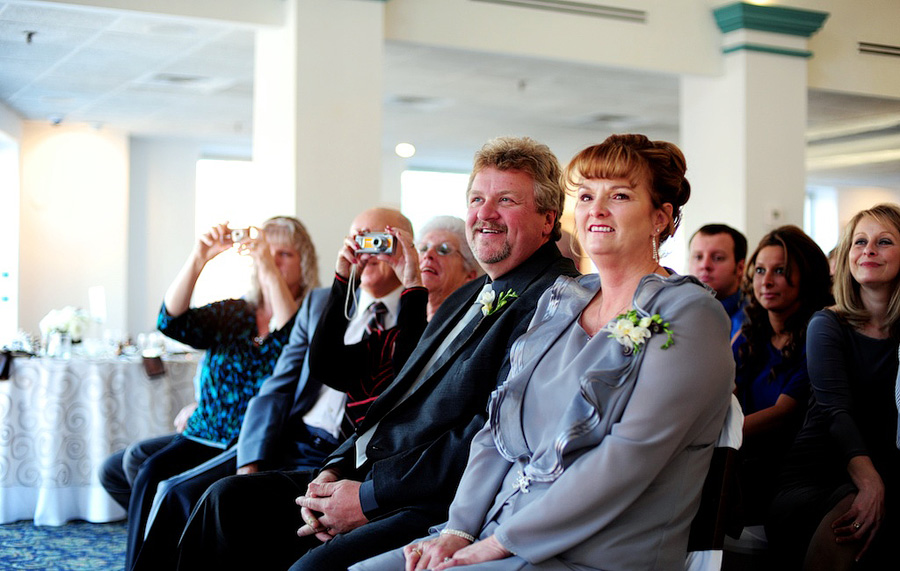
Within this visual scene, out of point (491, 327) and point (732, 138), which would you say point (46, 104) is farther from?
point (491, 327)

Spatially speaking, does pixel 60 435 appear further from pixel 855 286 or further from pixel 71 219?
pixel 71 219

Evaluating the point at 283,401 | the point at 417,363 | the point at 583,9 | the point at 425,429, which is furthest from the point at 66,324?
the point at 583,9

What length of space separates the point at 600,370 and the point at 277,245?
219 cm

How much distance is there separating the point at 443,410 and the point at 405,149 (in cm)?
1078

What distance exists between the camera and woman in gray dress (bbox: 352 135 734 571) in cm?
179

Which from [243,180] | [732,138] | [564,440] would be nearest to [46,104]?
[243,180]

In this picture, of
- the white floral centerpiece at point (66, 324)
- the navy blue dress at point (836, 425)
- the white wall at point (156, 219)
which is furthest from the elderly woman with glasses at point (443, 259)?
the white wall at point (156, 219)

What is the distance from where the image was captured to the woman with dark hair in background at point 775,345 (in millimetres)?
3018

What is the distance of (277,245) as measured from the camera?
3.77 meters

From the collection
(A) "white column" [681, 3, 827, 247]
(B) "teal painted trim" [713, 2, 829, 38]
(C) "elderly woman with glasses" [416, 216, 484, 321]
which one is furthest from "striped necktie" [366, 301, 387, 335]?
(B) "teal painted trim" [713, 2, 829, 38]

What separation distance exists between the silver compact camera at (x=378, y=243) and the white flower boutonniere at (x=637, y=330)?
3.78ft

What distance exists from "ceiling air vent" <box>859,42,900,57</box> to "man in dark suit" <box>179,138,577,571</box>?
6.73 m

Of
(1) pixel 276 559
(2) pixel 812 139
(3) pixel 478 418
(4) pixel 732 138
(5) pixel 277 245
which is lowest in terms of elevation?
(1) pixel 276 559

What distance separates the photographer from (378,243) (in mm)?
2891
